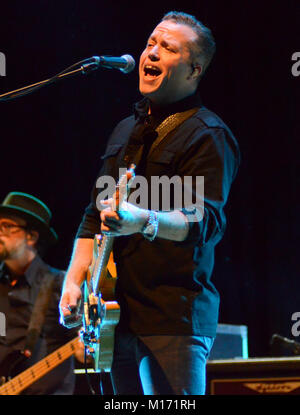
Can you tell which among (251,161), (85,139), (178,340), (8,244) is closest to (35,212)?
(8,244)

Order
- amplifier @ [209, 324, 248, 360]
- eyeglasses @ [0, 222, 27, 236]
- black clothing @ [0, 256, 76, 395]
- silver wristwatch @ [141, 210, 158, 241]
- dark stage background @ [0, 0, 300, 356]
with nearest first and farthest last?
silver wristwatch @ [141, 210, 158, 241], amplifier @ [209, 324, 248, 360], black clothing @ [0, 256, 76, 395], dark stage background @ [0, 0, 300, 356], eyeglasses @ [0, 222, 27, 236]

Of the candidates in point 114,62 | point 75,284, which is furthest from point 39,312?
point 114,62

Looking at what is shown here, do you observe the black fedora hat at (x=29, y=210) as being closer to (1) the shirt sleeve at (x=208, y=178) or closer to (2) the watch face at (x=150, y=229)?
(1) the shirt sleeve at (x=208, y=178)

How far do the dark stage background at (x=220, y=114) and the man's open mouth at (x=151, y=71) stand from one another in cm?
273

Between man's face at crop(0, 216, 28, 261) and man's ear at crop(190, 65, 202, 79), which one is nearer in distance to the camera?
man's ear at crop(190, 65, 202, 79)

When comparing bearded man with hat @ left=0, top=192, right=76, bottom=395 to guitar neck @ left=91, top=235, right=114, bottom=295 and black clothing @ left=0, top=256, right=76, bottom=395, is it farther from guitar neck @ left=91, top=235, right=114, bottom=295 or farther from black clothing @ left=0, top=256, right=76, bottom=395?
guitar neck @ left=91, top=235, right=114, bottom=295

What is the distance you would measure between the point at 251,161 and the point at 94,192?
9.22 ft

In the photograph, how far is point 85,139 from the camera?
18.7 ft

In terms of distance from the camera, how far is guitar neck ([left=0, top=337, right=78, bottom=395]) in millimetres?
4566

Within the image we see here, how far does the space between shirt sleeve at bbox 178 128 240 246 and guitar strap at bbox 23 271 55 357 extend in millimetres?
3018

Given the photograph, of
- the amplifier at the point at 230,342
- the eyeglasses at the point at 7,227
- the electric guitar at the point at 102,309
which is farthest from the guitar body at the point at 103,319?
the eyeglasses at the point at 7,227

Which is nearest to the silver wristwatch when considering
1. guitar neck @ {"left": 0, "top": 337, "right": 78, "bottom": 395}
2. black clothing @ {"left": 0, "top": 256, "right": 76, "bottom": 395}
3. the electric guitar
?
the electric guitar

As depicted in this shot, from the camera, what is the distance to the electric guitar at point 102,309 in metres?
2.15

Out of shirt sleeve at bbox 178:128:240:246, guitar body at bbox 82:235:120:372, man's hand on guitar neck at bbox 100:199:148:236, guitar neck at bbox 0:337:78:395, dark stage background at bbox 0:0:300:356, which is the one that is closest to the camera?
man's hand on guitar neck at bbox 100:199:148:236
